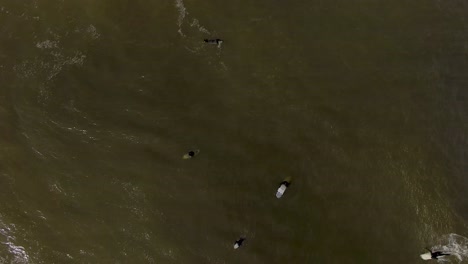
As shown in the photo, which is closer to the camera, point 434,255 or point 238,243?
point 434,255

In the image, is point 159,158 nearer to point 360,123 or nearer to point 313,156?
point 313,156

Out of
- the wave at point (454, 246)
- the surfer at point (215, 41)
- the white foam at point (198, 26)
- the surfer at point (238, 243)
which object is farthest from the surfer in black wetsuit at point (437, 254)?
the white foam at point (198, 26)

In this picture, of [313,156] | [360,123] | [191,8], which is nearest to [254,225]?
[313,156]

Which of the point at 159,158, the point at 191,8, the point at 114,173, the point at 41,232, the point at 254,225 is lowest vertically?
the point at 41,232

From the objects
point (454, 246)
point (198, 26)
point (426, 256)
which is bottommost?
point (426, 256)

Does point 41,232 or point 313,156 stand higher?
point 313,156

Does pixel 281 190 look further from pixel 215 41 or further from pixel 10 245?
pixel 10 245

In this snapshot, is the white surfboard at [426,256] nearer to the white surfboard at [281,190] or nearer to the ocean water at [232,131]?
the ocean water at [232,131]

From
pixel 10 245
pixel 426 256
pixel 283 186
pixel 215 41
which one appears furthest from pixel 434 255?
pixel 10 245
